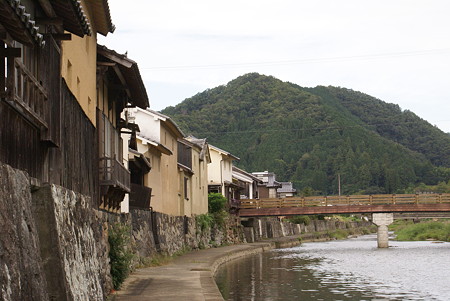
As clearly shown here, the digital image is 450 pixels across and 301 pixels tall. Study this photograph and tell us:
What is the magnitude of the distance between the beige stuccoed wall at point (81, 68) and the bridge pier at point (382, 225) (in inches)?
1780

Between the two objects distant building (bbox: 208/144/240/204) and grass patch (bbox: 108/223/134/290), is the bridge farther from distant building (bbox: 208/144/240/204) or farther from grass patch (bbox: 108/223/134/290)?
grass patch (bbox: 108/223/134/290)

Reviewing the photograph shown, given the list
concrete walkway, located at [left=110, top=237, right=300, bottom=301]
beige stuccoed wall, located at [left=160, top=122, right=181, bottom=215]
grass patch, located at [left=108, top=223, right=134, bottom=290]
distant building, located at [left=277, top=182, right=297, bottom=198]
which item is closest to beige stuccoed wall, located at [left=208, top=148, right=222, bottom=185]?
beige stuccoed wall, located at [left=160, top=122, right=181, bottom=215]

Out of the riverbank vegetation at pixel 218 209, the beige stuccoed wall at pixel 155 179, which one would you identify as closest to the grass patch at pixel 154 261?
the beige stuccoed wall at pixel 155 179

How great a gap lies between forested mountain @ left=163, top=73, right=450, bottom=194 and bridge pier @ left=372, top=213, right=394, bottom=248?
7724 centimetres

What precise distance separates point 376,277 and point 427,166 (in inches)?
4993

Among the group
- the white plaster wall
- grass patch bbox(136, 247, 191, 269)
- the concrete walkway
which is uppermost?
the white plaster wall

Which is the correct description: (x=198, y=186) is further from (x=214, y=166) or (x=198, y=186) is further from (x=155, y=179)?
(x=155, y=179)

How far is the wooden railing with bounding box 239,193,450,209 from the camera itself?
60.2 metres

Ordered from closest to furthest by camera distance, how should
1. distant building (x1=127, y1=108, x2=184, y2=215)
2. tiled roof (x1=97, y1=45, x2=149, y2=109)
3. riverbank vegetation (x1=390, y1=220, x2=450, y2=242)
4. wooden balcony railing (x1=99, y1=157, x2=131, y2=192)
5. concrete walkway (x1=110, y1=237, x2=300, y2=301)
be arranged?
concrete walkway (x1=110, y1=237, x2=300, y2=301), tiled roof (x1=97, y1=45, x2=149, y2=109), wooden balcony railing (x1=99, y1=157, x2=131, y2=192), distant building (x1=127, y1=108, x2=184, y2=215), riverbank vegetation (x1=390, y1=220, x2=450, y2=242)

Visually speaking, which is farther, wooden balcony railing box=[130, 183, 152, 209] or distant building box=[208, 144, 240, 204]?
distant building box=[208, 144, 240, 204]

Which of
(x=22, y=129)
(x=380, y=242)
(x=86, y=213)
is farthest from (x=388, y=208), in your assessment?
(x=22, y=129)

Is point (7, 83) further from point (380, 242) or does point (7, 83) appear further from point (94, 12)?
point (380, 242)

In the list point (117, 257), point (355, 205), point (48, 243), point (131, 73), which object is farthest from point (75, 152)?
point (355, 205)

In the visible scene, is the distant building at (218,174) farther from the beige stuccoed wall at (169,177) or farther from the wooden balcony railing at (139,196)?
the wooden balcony railing at (139,196)
